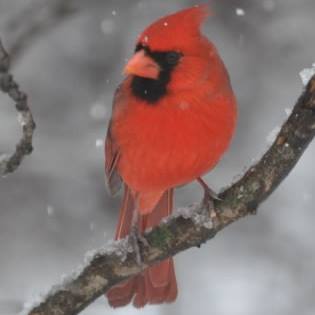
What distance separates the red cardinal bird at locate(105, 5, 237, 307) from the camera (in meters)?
3.46

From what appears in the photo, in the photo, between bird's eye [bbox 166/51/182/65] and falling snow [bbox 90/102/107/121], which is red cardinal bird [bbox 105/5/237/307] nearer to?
bird's eye [bbox 166/51/182/65]

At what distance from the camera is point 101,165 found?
6375 millimetres

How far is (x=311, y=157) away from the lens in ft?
21.5

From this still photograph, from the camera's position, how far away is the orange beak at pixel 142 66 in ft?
11.2

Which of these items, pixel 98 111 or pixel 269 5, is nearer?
pixel 98 111

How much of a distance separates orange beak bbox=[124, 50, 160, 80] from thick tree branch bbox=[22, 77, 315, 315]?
52cm

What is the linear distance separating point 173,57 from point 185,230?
63cm

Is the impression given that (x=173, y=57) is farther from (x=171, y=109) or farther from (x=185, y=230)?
(x=185, y=230)

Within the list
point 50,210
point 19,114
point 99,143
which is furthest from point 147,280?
point 50,210

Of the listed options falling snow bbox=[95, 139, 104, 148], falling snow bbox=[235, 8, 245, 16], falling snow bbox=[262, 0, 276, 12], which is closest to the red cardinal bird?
falling snow bbox=[95, 139, 104, 148]

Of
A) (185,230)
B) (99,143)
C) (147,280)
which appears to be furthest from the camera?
(99,143)

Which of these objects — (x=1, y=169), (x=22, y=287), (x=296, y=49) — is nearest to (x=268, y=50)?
(x=296, y=49)

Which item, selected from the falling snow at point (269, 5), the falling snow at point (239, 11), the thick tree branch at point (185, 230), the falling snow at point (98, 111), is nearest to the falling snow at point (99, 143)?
the falling snow at point (98, 111)

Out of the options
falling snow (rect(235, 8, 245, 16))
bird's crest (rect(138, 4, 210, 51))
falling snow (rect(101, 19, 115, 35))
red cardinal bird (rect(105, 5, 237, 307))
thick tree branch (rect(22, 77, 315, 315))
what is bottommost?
thick tree branch (rect(22, 77, 315, 315))
